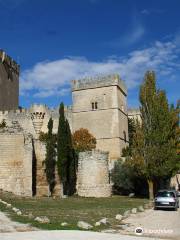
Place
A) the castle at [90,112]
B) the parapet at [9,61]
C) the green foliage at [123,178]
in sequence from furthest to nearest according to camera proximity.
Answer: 1. the parapet at [9,61]
2. the castle at [90,112]
3. the green foliage at [123,178]

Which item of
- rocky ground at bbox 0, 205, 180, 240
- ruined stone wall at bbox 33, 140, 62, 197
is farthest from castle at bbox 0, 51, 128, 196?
rocky ground at bbox 0, 205, 180, 240

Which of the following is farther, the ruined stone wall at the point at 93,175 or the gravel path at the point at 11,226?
the ruined stone wall at the point at 93,175

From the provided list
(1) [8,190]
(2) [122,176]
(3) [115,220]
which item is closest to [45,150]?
(1) [8,190]

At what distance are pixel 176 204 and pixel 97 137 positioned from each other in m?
Answer: 23.1

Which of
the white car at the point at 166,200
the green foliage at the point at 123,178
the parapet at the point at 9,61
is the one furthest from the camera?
the parapet at the point at 9,61

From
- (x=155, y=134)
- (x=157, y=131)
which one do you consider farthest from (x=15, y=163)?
(x=157, y=131)

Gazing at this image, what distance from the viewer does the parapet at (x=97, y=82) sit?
145 ft

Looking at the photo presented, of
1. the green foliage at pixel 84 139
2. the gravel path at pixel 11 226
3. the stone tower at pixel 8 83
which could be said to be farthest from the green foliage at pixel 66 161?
the stone tower at pixel 8 83

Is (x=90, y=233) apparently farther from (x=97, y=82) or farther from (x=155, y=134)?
(x=97, y=82)

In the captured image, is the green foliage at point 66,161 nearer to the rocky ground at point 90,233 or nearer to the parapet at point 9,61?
the rocky ground at point 90,233

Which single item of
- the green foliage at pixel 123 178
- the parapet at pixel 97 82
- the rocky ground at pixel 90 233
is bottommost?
the rocky ground at pixel 90 233

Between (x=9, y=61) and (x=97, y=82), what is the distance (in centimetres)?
1156

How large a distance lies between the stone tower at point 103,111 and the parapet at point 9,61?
8.58 meters

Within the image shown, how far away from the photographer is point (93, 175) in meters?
28.5
